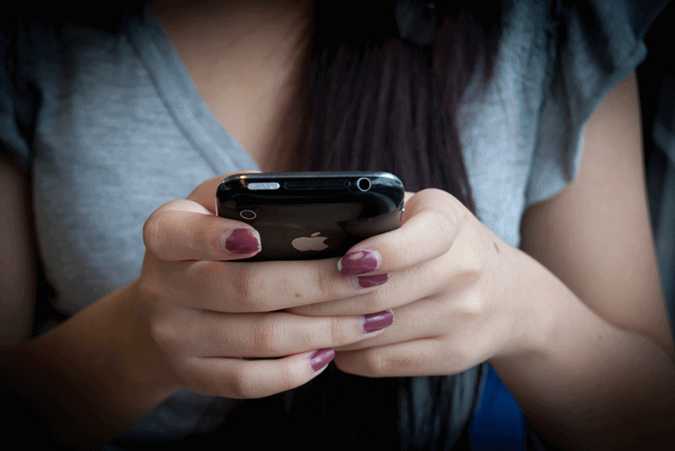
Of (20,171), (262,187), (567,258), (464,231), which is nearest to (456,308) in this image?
(464,231)

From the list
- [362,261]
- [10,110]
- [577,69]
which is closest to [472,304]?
[362,261]

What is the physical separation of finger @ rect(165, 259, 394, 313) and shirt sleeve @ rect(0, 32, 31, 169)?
37cm

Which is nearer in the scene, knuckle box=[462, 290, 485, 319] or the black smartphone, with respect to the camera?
the black smartphone

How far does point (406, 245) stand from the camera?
29cm

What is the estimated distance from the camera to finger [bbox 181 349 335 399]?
1.11ft

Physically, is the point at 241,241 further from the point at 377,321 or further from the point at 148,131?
the point at 148,131

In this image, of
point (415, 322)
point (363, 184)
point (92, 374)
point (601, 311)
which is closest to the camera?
point (363, 184)

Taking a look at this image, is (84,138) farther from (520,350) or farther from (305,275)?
(520,350)

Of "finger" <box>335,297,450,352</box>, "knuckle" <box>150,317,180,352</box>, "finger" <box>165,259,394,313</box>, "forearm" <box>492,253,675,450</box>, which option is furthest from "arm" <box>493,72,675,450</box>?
A: "knuckle" <box>150,317,180,352</box>

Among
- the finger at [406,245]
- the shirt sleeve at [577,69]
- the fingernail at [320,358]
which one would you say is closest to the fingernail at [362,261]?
the finger at [406,245]

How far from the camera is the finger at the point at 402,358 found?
370 millimetres

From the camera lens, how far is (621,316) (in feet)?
1.84

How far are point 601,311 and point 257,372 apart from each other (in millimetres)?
486

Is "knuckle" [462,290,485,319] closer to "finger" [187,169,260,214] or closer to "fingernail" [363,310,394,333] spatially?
"fingernail" [363,310,394,333]
